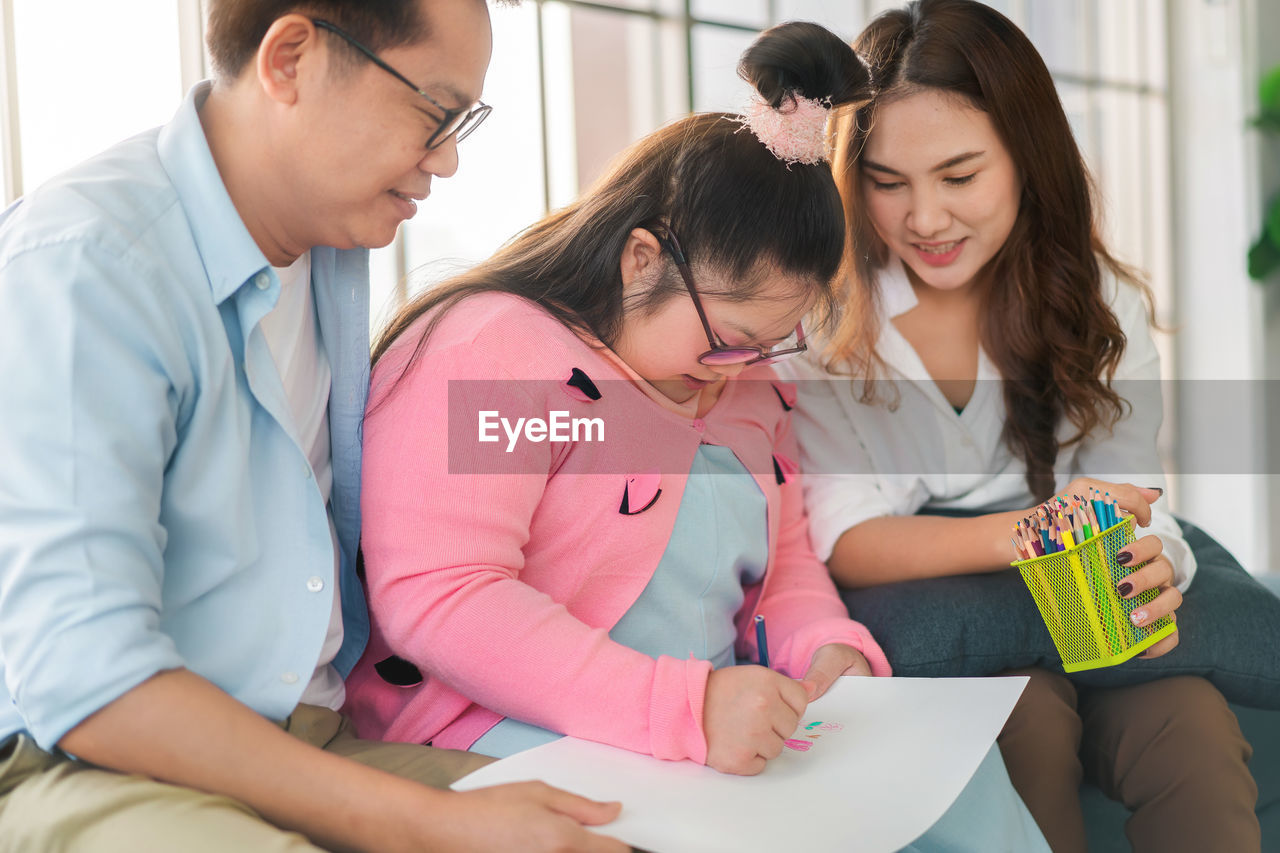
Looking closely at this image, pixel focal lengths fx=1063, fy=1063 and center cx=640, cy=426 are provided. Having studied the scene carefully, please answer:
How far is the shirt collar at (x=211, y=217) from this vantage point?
3.10ft

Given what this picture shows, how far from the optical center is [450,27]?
3.18ft

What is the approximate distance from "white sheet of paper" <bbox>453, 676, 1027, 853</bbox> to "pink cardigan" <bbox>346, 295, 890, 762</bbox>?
5 centimetres

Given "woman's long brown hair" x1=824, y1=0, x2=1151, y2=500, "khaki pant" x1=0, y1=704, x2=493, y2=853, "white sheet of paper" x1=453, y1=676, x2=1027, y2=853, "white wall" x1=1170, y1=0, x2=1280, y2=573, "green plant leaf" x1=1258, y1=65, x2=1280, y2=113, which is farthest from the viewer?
"white wall" x1=1170, y1=0, x2=1280, y2=573

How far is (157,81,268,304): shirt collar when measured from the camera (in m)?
0.94

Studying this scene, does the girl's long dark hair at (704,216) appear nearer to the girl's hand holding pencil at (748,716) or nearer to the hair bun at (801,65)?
the hair bun at (801,65)

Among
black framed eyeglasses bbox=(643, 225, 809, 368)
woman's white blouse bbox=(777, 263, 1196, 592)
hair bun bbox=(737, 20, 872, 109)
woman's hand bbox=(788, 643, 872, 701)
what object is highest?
hair bun bbox=(737, 20, 872, 109)

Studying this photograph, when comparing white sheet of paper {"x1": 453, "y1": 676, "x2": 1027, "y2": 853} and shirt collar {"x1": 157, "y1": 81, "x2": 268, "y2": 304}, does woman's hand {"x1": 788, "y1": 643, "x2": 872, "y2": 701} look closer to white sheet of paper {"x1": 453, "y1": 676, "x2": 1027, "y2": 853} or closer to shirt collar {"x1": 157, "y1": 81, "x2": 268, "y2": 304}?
white sheet of paper {"x1": 453, "y1": 676, "x2": 1027, "y2": 853}

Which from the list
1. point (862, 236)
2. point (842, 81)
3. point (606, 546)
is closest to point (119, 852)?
point (606, 546)

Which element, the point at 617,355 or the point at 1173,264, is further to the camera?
the point at 1173,264

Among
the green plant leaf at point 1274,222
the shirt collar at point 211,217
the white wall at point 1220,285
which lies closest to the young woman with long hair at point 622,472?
the shirt collar at point 211,217

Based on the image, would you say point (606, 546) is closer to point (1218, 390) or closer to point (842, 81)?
point (842, 81)

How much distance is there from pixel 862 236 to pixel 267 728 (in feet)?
3.62

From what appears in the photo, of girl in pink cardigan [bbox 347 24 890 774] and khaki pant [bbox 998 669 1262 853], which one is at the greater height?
girl in pink cardigan [bbox 347 24 890 774]

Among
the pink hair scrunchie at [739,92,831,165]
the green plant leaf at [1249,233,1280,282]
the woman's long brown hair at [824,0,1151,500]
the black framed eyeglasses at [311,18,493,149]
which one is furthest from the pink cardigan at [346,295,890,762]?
the green plant leaf at [1249,233,1280,282]
